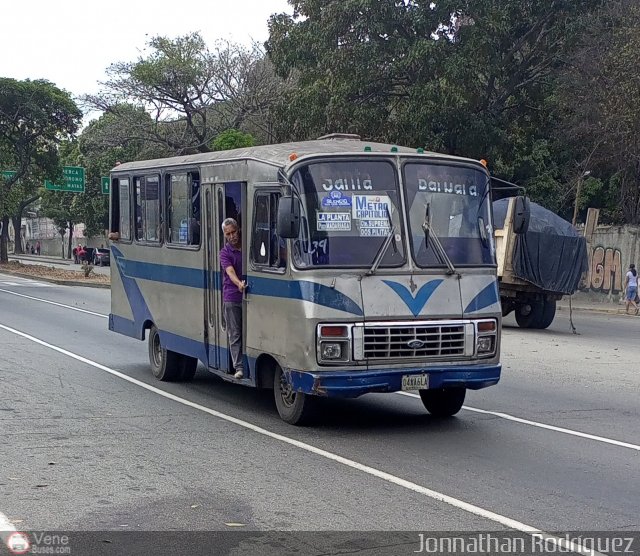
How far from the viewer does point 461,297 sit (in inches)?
381

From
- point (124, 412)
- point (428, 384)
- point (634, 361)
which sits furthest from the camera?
point (634, 361)

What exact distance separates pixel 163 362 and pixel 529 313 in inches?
483

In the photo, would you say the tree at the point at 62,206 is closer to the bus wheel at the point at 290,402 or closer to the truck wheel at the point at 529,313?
the truck wheel at the point at 529,313

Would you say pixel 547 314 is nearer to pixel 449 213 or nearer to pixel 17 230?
pixel 449 213

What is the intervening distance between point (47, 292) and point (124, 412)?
23835 millimetres

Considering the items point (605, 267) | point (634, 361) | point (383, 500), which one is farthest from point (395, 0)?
point (383, 500)

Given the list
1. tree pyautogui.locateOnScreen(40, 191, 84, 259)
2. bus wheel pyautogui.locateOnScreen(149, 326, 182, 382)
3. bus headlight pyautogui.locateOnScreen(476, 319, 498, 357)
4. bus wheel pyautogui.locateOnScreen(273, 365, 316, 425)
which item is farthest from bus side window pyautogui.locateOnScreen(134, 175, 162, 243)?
tree pyautogui.locateOnScreen(40, 191, 84, 259)

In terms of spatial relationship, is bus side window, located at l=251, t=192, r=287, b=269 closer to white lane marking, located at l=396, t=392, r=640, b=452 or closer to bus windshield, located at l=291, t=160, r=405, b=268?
bus windshield, located at l=291, t=160, r=405, b=268

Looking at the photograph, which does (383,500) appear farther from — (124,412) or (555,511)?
(124,412)

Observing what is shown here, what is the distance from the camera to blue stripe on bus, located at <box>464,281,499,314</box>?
971cm

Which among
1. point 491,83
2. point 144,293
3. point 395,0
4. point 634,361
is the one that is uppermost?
point 395,0

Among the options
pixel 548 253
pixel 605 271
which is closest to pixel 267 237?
pixel 548 253

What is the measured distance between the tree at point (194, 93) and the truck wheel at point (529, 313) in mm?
19172

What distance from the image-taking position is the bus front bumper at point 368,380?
9117 millimetres
